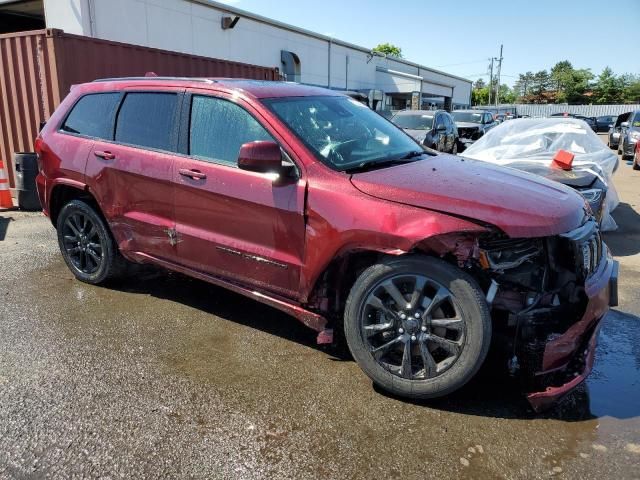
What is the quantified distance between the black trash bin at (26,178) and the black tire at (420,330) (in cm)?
674

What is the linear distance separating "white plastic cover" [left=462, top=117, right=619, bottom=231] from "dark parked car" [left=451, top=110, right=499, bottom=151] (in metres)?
9.47

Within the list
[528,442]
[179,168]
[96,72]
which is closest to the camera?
[528,442]

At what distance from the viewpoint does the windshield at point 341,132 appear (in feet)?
11.0

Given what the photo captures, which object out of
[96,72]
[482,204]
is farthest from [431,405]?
[96,72]

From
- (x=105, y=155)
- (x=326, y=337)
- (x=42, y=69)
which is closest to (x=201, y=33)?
(x=42, y=69)

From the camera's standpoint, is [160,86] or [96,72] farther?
[96,72]

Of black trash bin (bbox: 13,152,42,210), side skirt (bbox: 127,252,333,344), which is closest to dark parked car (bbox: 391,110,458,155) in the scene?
black trash bin (bbox: 13,152,42,210)

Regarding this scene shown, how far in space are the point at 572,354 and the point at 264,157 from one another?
2.06 m

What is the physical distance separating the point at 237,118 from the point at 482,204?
5.85ft

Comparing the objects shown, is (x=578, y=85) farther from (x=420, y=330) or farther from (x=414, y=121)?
(x=420, y=330)

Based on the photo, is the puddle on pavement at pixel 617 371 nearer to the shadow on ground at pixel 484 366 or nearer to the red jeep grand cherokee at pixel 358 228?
the shadow on ground at pixel 484 366

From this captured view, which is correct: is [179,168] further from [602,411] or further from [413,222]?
[602,411]

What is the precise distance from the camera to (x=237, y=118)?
3.56 m

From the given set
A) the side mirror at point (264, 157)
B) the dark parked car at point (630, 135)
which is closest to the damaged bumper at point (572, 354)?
the side mirror at point (264, 157)
